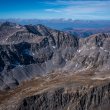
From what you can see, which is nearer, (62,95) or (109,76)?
(62,95)

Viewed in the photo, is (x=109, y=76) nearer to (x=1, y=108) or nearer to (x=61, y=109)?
(x=61, y=109)

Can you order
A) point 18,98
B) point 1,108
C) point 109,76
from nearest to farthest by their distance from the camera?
point 1,108 < point 18,98 < point 109,76

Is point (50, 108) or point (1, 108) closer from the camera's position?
point (1, 108)

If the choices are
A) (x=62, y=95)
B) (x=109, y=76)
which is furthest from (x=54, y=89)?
(x=109, y=76)

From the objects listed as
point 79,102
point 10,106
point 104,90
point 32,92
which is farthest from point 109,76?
point 10,106

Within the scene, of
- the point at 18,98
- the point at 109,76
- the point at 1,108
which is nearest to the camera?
the point at 1,108

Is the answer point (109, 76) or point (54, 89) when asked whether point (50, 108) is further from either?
point (109, 76)
